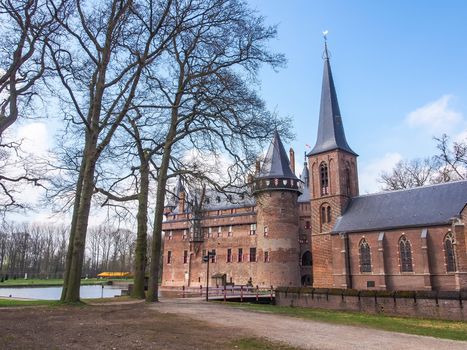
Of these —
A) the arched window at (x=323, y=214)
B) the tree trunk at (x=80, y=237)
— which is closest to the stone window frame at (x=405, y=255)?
the arched window at (x=323, y=214)

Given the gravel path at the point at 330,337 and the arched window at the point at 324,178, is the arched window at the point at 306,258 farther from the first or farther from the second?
the gravel path at the point at 330,337

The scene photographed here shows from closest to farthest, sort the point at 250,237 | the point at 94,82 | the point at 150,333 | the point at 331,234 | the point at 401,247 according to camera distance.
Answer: the point at 150,333 < the point at 94,82 < the point at 401,247 < the point at 331,234 < the point at 250,237

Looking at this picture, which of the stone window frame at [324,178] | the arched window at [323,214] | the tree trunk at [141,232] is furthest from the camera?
the stone window frame at [324,178]

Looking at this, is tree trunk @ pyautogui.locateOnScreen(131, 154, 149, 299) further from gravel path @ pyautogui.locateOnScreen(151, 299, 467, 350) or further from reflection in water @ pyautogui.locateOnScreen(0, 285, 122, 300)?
gravel path @ pyautogui.locateOnScreen(151, 299, 467, 350)

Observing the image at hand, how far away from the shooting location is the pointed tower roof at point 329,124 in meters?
39.3

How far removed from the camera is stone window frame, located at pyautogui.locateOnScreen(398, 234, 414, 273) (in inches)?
1216

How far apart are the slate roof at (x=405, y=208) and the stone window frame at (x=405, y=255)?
121 cm

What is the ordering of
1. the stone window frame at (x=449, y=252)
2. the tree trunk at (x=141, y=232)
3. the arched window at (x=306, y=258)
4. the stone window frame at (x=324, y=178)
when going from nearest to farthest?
the tree trunk at (x=141, y=232) < the stone window frame at (x=449, y=252) < the stone window frame at (x=324, y=178) < the arched window at (x=306, y=258)

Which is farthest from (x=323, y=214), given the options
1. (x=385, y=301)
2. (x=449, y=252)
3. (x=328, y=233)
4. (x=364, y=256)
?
(x=385, y=301)

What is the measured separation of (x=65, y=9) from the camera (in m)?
12.7

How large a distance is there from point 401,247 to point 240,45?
23.4m

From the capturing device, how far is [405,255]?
3123 cm

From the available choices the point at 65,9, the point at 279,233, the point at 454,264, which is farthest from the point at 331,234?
the point at 65,9

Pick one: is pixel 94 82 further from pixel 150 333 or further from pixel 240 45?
pixel 150 333
